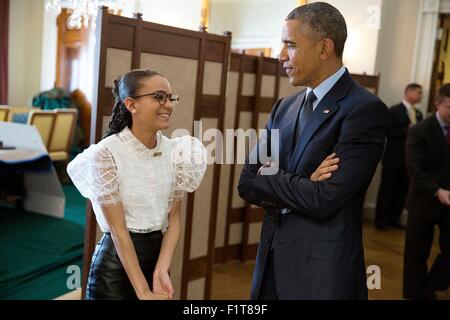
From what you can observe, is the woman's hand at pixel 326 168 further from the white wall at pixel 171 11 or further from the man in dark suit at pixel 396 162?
the man in dark suit at pixel 396 162

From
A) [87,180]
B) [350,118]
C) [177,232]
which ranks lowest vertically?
[177,232]

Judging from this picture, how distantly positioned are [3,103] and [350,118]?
318 cm

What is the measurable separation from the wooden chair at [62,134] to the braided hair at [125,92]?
401 cm

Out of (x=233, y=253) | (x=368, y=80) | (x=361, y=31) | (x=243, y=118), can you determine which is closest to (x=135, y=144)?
(x=243, y=118)

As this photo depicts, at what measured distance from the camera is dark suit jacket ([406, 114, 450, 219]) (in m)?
3.08

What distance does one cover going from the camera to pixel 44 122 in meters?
5.20

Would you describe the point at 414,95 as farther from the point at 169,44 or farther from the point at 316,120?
the point at 316,120

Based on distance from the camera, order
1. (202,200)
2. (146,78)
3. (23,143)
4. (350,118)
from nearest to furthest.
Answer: (350,118) < (146,78) < (202,200) < (23,143)

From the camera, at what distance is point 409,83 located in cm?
565

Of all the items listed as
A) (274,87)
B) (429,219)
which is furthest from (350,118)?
(274,87)

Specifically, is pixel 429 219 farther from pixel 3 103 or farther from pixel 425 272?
pixel 3 103

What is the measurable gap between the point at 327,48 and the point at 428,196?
2156 mm

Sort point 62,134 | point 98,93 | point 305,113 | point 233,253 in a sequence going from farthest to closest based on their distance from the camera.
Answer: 1. point 62,134
2. point 233,253
3. point 98,93
4. point 305,113
